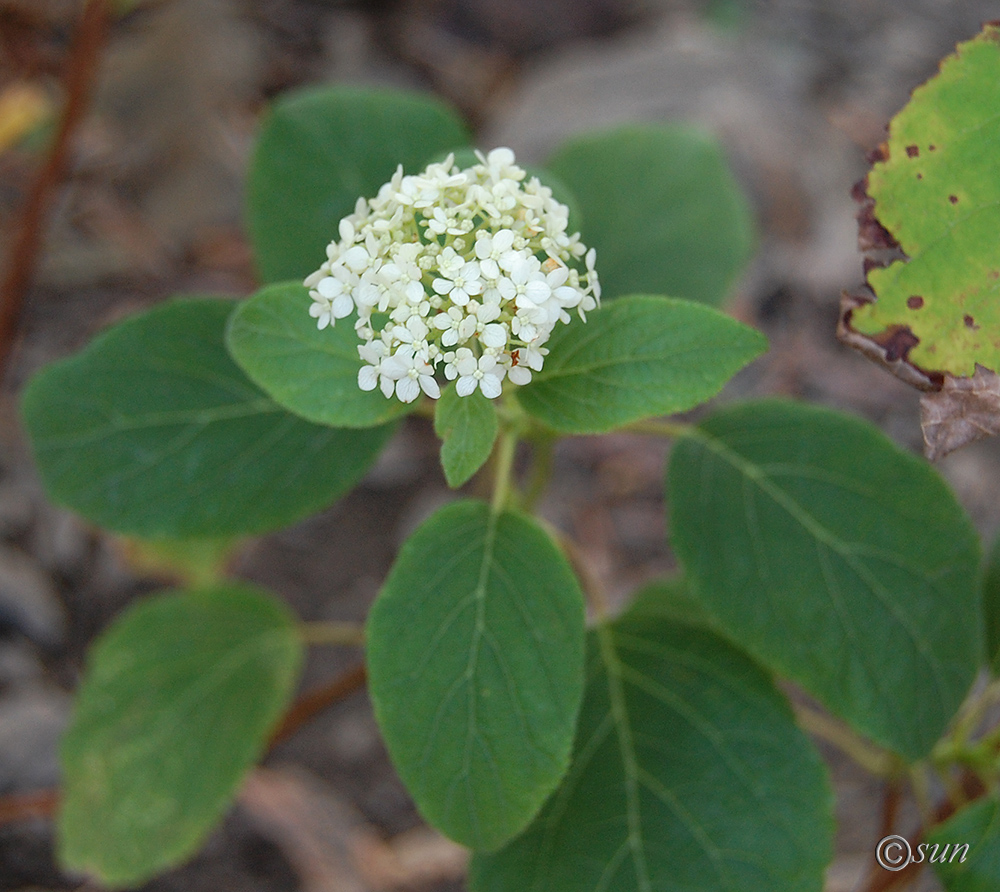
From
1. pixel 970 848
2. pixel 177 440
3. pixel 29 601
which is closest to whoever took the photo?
pixel 970 848

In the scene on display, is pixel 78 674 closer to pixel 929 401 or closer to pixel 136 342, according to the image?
pixel 136 342

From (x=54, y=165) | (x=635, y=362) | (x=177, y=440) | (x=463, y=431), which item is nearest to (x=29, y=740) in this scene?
(x=177, y=440)

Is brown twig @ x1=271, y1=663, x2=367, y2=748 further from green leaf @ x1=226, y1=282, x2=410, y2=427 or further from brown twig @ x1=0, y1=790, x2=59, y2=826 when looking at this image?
green leaf @ x1=226, y1=282, x2=410, y2=427

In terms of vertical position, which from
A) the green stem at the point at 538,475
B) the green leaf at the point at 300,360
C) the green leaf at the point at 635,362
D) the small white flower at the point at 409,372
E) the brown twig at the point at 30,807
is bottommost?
the brown twig at the point at 30,807

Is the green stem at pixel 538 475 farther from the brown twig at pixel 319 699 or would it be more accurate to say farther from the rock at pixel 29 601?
the rock at pixel 29 601

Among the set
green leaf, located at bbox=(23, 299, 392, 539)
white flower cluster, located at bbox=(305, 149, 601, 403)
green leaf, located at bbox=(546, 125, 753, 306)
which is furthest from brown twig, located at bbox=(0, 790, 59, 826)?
green leaf, located at bbox=(546, 125, 753, 306)

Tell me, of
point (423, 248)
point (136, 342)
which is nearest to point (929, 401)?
point (423, 248)

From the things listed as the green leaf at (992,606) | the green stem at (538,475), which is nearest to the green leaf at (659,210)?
the green stem at (538,475)

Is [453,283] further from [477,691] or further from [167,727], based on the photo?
[167,727]
